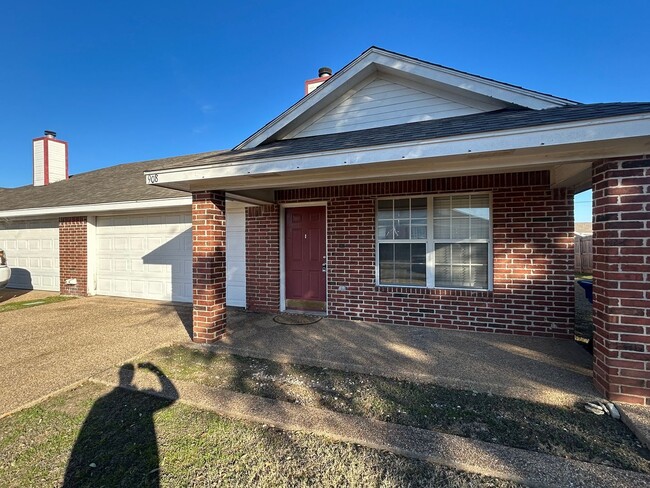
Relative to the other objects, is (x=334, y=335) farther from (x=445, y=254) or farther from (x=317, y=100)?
(x=317, y=100)

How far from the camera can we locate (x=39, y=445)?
101 inches

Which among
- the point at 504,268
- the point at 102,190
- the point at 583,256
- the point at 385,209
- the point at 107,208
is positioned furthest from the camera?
the point at 583,256

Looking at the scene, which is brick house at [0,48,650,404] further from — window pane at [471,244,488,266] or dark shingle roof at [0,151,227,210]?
dark shingle roof at [0,151,227,210]

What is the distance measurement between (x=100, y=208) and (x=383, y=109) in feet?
24.1

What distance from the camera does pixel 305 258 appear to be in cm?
669

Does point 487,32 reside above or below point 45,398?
above

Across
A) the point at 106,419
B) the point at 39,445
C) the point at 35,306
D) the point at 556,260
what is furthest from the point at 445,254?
the point at 35,306

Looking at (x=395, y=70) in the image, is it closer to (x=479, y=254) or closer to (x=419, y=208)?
(x=419, y=208)

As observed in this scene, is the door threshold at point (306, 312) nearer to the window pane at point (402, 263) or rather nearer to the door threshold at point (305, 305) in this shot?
the door threshold at point (305, 305)

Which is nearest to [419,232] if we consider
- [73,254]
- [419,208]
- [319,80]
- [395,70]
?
[419,208]

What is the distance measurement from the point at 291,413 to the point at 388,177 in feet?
9.59

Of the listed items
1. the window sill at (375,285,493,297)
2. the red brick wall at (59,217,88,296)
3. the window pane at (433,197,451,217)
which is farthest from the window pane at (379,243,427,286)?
the red brick wall at (59,217,88,296)

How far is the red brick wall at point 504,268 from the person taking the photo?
16.2 feet

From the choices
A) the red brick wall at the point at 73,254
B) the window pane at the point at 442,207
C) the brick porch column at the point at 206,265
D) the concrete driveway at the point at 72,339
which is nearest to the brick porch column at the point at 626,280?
the window pane at the point at 442,207
